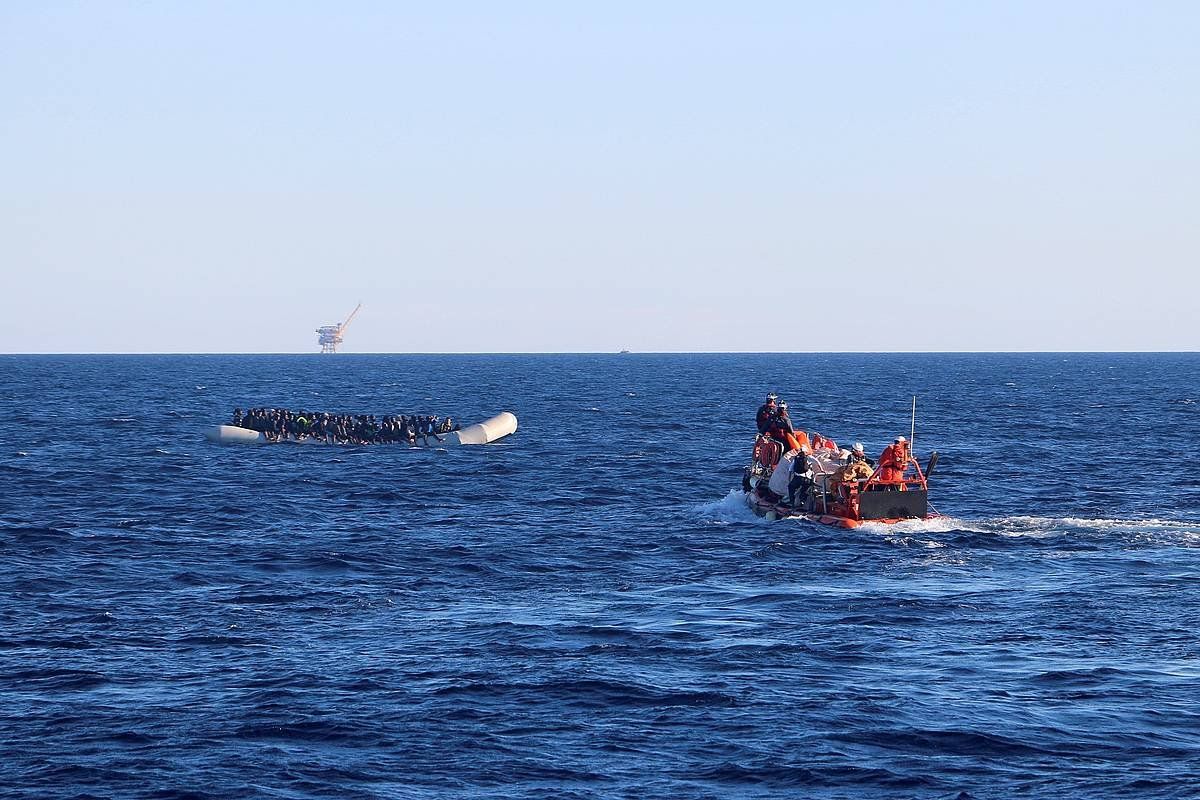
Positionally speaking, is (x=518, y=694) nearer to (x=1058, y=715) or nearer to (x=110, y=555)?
(x=1058, y=715)

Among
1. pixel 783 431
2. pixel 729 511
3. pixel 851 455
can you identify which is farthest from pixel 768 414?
pixel 851 455

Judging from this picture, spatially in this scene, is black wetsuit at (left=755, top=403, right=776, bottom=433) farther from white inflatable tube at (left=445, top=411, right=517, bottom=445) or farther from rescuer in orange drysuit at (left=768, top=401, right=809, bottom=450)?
white inflatable tube at (left=445, top=411, right=517, bottom=445)

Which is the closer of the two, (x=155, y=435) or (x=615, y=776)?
(x=615, y=776)

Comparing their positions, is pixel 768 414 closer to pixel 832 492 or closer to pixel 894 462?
pixel 832 492

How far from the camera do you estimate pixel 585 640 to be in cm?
2992

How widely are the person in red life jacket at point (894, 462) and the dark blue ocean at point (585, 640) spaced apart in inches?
67.2

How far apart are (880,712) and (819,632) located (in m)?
6.26

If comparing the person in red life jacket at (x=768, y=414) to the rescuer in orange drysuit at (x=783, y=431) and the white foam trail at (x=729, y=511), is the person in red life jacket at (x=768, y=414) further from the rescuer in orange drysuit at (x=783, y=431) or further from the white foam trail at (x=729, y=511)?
the white foam trail at (x=729, y=511)

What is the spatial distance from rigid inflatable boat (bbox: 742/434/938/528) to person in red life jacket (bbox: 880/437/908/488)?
3cm

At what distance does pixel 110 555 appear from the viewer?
40.8m

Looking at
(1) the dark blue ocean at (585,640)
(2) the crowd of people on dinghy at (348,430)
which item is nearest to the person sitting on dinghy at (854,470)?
(1) the dark blue ocean at (585,640)

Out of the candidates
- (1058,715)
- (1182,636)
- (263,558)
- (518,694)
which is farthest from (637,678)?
(263,558)

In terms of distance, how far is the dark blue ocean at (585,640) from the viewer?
856 inches

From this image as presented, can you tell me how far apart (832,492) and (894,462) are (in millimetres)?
2475
